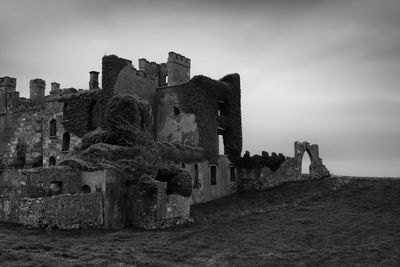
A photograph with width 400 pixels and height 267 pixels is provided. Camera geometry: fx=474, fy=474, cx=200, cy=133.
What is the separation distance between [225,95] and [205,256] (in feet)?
84.1

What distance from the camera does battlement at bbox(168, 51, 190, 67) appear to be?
44219mm

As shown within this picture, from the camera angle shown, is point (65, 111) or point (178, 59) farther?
point (178, 59)

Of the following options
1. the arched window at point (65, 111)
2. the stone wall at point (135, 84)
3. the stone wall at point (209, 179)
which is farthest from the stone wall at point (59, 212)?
the arched window at point (65, 111)

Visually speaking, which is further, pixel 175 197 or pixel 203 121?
pixel 203 121

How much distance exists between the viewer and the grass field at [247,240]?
1762 cm

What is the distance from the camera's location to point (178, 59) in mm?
44906

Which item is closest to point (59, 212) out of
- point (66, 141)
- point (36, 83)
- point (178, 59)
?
point (66, 141)

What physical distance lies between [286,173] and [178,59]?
1463 cm

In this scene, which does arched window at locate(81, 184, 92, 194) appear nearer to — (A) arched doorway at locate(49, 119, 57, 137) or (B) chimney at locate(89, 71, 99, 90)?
(B) chimney at locate(89, 71, 99, 90)

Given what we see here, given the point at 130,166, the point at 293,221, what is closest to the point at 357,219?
the point at 293,221

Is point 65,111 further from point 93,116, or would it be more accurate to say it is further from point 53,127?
point 93,116

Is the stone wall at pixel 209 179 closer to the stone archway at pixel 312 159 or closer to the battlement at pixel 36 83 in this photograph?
→ the stone archway at pixel 312 159

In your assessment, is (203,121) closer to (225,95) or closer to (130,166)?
(225,95)

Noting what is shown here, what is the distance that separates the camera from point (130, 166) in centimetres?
2638
